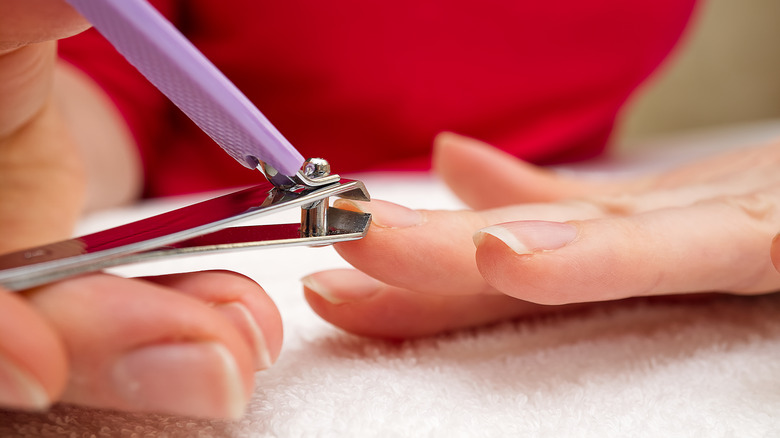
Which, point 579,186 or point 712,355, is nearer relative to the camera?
point 712,355

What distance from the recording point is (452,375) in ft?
1.21

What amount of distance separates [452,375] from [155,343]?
0.17 m

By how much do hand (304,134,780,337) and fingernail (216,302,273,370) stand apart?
8cm

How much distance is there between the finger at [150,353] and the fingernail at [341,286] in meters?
0.13

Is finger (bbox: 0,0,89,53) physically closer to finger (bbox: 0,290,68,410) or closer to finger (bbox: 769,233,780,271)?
finger (bbox: 0,290,68,410)

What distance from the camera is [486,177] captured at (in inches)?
21.9

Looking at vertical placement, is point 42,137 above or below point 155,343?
above

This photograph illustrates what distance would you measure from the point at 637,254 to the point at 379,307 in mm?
142

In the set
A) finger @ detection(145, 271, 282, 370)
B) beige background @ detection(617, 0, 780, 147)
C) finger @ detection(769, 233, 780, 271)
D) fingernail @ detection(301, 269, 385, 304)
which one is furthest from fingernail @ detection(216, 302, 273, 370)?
beige background @ detection(617, 0, 780, 147)

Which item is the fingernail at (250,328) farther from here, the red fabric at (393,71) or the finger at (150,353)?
the red fabric at (393,71)

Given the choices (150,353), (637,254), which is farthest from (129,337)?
(637,254)

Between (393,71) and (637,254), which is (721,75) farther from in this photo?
(637,254)

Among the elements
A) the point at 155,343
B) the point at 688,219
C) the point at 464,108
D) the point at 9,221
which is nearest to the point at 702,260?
the point at 688,219

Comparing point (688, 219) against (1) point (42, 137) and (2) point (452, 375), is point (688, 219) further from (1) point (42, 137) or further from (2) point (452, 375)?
(1) point (42, 137)
